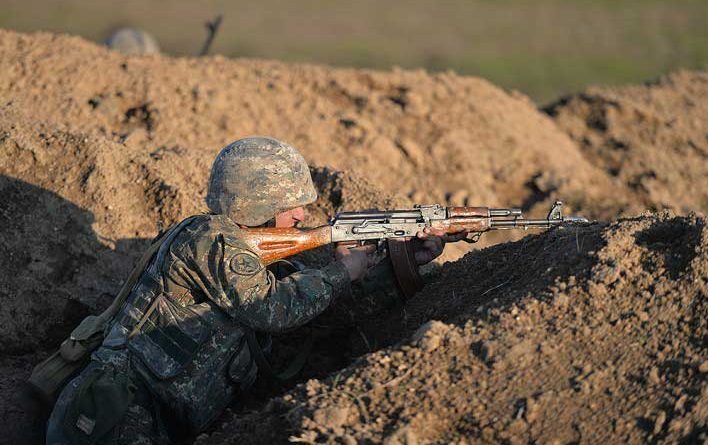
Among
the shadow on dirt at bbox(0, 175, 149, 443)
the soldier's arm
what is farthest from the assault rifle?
the shadow on dirt at bbox(0, 175, 149, 443)

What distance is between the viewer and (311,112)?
12.2 metres

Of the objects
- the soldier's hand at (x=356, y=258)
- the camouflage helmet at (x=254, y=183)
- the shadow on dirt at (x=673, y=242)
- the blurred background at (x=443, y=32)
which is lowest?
the shadow on dirt at (x=673, y=242)

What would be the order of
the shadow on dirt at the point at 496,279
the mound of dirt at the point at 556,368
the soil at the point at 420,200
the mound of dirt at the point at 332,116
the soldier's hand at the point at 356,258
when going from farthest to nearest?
the mound of dirt at the point at 332,116
the soldier's hand at the point at 356,258
the shadow on dirt at the point at 496,279
the soil at the point at 420,200
the mound of dirt at the point at 556,368

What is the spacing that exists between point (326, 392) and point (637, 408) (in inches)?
62.7

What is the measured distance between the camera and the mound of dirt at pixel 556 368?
4.62 m

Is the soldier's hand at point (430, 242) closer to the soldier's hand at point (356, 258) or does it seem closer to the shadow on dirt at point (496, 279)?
the shadow on dirt at point (496, 279)

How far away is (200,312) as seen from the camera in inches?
225

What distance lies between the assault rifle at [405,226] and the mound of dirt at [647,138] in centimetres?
712

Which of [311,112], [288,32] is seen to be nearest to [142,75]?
[311,112]

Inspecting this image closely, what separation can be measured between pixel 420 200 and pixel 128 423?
6.39m

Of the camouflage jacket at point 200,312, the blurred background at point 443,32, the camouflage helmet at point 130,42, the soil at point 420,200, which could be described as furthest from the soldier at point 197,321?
the blurred background at point 443,32

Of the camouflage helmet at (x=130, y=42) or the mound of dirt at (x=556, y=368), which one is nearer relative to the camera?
the mound of dirt at (x=556, y=368)

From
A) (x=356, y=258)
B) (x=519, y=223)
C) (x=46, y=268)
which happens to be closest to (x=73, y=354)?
(x=356, y=258)

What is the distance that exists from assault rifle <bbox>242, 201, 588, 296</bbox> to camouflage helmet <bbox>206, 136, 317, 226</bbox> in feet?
0.80
